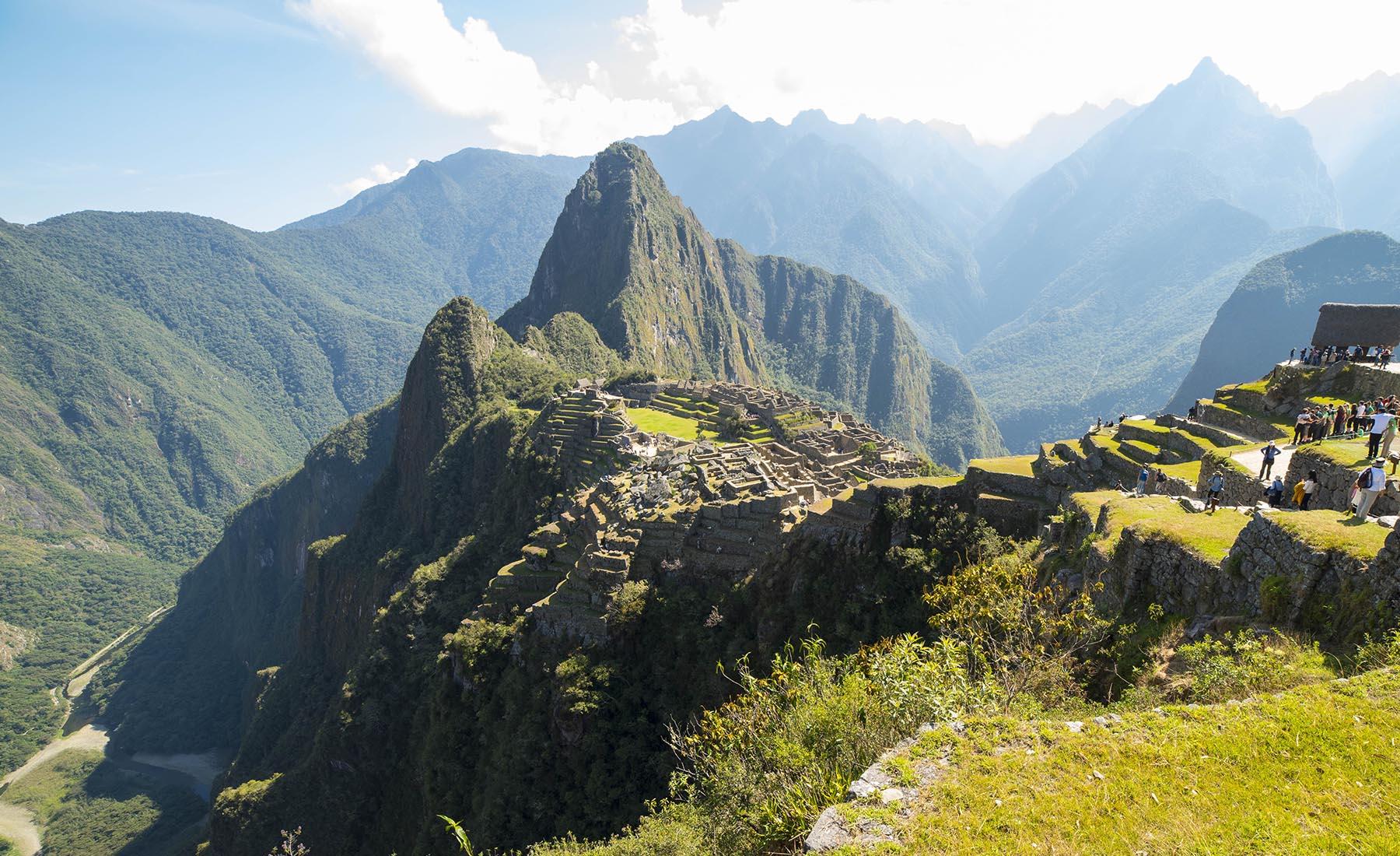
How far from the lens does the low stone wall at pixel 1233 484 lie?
54.5ft

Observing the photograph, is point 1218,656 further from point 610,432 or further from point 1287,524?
point 610,432

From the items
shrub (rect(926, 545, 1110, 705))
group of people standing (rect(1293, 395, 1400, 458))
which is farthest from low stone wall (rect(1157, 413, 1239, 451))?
shrub (rect(926, 545, 1110, 705))

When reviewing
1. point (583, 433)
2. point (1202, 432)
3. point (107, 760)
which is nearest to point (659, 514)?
point (1202, 432)

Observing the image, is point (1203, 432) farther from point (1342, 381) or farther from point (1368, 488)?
point (1368, 488)

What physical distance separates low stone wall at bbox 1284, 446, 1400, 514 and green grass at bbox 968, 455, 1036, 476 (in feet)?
27.6

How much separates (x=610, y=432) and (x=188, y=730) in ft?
308

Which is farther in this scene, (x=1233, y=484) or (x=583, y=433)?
(x=583, y=433)

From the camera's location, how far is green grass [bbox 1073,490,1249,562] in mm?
12602

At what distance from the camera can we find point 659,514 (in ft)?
111

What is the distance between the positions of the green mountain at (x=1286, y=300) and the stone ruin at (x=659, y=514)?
6199 inches

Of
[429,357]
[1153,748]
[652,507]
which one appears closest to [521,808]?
[652,507]

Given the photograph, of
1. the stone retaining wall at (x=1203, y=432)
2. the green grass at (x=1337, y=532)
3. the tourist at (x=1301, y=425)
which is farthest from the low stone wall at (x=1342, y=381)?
the green grass at (x=1337, y=532)

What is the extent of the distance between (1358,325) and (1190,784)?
29.5m

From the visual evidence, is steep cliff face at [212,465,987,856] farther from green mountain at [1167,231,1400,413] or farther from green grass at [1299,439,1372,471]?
green mountain at [1167,231,1400,413]
